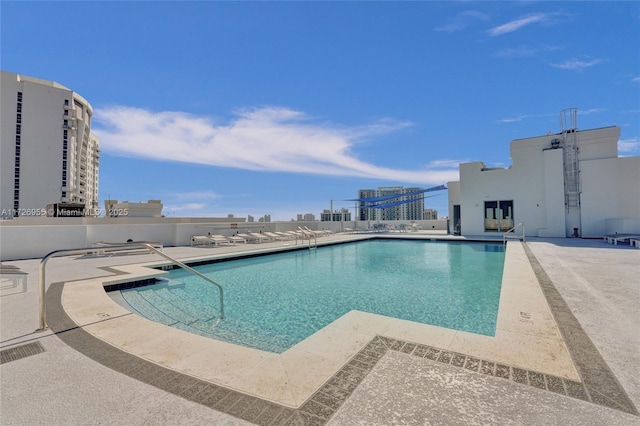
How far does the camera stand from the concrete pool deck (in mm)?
1542

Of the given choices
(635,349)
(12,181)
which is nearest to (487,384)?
(635,349)

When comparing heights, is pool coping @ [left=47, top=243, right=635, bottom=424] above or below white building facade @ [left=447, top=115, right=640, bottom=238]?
below

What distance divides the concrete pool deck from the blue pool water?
0.77 metres

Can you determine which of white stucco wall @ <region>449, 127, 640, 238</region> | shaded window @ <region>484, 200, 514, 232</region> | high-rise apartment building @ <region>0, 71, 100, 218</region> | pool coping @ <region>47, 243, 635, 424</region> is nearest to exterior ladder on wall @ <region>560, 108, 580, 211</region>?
white stucco wall @ <region>449, 127, 640, 238</region>

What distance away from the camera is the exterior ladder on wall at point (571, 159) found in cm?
1317

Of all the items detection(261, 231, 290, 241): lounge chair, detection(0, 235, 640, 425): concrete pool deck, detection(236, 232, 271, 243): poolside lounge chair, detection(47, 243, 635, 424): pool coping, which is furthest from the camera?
detection(261, 231, 290, 241): lounge chair

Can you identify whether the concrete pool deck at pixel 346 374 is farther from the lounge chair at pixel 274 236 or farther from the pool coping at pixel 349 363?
the lounge chair at pixel 274 236

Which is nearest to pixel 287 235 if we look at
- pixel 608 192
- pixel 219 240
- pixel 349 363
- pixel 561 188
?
pixel 219 240

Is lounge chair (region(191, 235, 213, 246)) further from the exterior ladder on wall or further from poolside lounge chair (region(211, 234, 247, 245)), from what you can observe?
the exterior ladder on wall

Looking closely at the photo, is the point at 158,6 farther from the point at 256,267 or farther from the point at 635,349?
the point at 635,349

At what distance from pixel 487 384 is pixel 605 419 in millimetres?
534

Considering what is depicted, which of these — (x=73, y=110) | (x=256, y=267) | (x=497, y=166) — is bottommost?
(x=256, y=267)

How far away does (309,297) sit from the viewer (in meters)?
5.00

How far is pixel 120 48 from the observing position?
27.9ft
